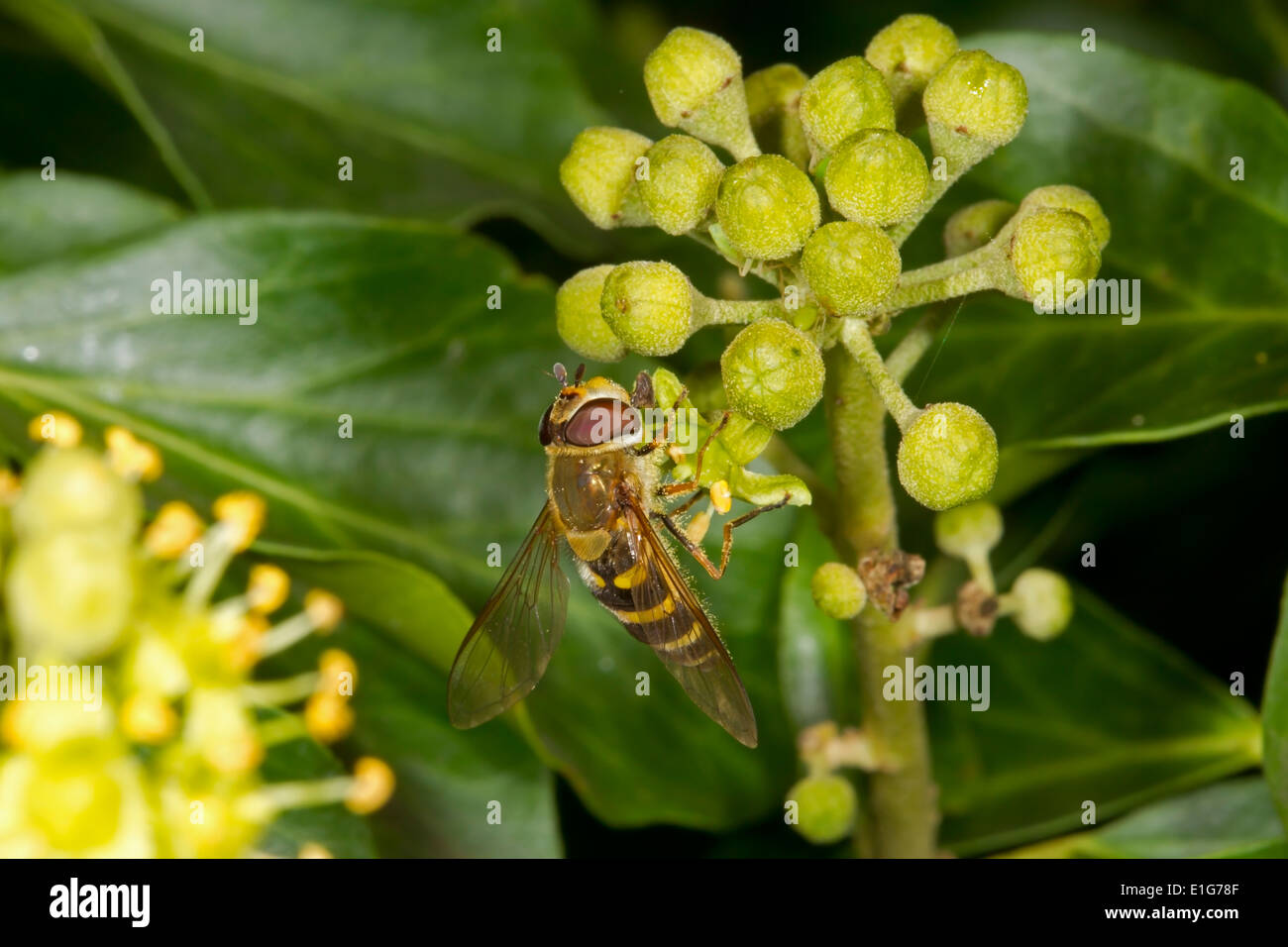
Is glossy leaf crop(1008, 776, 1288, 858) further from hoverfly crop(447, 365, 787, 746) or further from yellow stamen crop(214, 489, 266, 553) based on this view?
yellow stamen crop(214, 489, 266, 553)

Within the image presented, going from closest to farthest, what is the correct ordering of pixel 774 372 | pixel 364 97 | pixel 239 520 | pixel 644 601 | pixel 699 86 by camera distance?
pixel 774 372
pixel 699 86
pixel 239 520
pixel 644 601
pixel 364 97

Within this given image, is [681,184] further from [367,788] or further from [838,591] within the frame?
[367,788]

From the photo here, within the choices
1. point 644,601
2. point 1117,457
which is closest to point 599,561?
point 644,601

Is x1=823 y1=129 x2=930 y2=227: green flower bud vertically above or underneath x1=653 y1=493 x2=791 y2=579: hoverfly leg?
above

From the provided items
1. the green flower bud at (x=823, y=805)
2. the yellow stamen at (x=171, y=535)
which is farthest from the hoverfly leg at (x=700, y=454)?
the yellow stamen at (x=171, y=535)

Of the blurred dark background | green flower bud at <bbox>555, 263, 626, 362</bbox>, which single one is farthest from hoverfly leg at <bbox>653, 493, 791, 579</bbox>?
the blurred dark background

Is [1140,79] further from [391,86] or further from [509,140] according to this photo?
[391,86]
